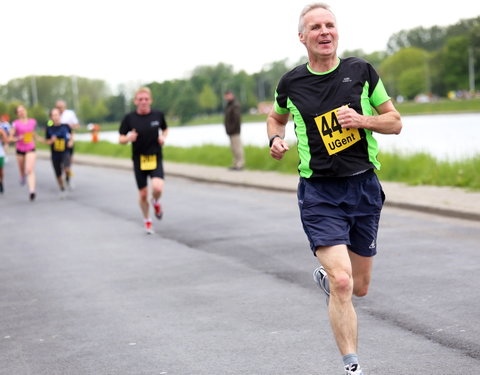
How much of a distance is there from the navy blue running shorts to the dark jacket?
18.4 m

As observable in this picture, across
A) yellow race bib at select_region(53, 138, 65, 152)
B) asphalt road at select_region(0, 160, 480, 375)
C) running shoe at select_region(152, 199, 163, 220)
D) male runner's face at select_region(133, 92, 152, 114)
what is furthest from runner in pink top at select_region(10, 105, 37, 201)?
male runner's face at select_region(133, 92, 152, 114)

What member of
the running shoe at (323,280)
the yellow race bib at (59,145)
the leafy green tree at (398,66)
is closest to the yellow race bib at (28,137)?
the yellow race bib at (59,145)

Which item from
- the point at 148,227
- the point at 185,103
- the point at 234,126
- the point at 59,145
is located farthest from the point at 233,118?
the point at 185,103

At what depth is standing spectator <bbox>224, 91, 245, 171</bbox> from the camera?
23.6 metres

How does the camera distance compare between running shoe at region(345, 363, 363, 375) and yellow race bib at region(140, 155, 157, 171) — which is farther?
yellow race bib at region(140, 155, 157, 171)

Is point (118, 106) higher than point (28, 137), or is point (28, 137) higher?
point (28, 137)

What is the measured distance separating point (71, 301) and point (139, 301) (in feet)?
2.01

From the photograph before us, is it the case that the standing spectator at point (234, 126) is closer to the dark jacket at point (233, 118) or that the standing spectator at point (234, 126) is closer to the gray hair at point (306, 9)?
the dark jacket at point (233, 118)

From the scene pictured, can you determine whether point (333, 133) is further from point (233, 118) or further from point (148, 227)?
point (233, 118)

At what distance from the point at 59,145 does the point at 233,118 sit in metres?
5.64

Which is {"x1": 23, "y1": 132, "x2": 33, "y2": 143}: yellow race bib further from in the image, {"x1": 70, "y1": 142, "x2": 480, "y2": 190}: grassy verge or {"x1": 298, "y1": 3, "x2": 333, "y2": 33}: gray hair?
{"x1": 298, "y1": 3, "x2": 333, "y2": 33}: gray hair

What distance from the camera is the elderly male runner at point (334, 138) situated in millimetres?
5012

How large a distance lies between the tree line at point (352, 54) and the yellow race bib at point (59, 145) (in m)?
62.6

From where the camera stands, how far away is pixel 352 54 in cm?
15050
